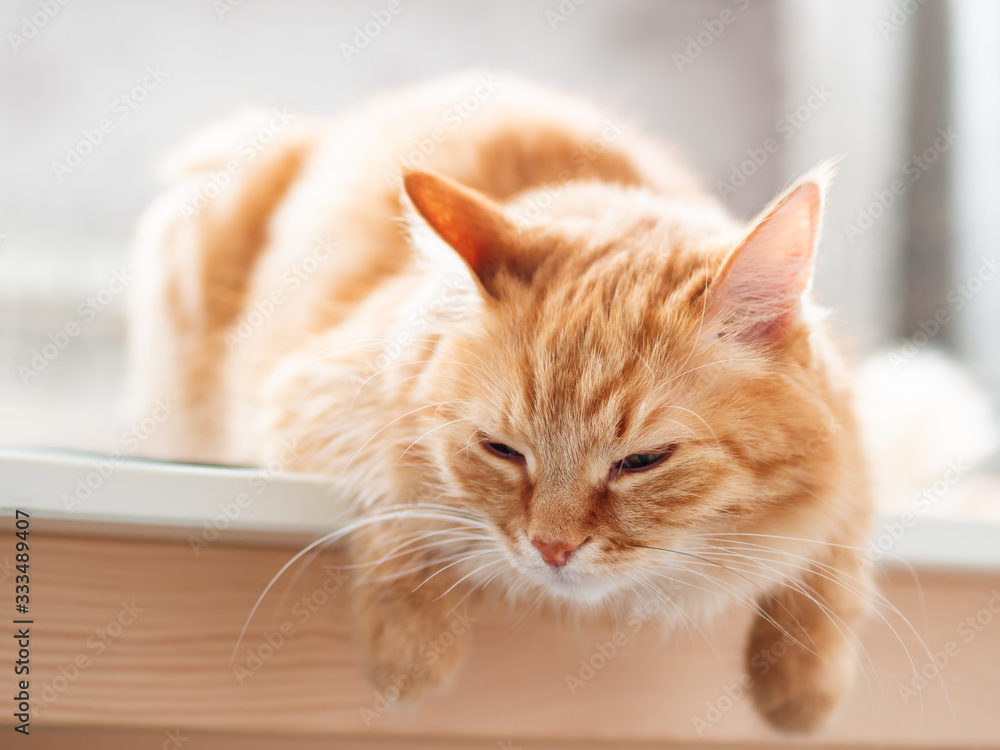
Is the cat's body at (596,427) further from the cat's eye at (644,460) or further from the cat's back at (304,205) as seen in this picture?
the cat's back at (304,205)

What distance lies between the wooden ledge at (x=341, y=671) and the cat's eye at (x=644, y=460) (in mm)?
207

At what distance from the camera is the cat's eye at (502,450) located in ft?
2.92

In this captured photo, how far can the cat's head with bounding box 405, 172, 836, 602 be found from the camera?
0.84 meters

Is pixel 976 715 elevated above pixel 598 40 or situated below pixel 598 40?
below

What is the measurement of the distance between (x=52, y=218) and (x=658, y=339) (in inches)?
59.9

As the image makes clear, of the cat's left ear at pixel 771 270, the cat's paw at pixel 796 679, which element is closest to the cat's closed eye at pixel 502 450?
the cat's left ear at pixel 771 270

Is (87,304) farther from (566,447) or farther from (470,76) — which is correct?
(566,447)

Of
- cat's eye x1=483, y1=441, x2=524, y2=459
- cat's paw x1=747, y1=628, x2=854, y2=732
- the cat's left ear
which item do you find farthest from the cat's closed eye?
cat's paw x1=747, y1=628, x2=854, y2=732

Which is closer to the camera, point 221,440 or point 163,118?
point 221,440

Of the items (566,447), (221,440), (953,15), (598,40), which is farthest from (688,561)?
(953,15)

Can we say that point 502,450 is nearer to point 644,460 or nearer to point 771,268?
point 644,460

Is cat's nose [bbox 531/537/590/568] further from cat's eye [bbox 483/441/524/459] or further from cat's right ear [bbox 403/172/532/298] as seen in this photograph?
cat's right ear [bbox 403/172/532/298]

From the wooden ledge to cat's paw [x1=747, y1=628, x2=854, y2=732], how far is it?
0.03 meters

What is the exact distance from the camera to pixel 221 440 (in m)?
1.50
